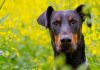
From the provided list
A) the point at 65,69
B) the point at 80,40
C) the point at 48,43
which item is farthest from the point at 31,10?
the point at 65,69

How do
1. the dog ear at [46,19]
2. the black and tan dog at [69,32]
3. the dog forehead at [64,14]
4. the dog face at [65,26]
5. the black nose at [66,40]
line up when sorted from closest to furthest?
the black nose at [66,40] → the dog face at [65,26] → the black and tan dog at [69,32] → the dog forehead at [64,14] → the dog ear at [46,19]

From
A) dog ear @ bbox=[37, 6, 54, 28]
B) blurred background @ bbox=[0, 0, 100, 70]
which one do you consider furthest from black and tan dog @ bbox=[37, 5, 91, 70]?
blurred background @ bbox=[0, 0, 100, 70]

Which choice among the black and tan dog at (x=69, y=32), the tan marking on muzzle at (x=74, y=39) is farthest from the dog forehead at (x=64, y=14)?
the tan marking on muzzle at (x=74, y=39)

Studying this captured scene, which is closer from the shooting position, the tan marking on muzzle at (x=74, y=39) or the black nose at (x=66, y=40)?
the black nose at (x=66, y=40)

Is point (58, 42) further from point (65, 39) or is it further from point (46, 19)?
point (46, 19)

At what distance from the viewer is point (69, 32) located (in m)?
6.74

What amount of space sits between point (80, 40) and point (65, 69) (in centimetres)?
250

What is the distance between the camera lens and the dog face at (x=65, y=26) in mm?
6575

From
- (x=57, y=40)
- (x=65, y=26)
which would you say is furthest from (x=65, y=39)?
(x=65, y=26)

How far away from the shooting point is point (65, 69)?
441 centimetres

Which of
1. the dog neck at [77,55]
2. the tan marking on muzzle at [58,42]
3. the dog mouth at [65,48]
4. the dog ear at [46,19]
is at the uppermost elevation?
the dog ear at [46,19]

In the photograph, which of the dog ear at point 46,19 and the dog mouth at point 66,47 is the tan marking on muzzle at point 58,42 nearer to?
the dog mouth at point 66,47

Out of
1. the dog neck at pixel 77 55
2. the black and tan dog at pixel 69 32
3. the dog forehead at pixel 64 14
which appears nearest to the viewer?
the black and tan dog at pixel 69 32

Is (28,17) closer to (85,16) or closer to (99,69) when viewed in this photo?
(85,16)
